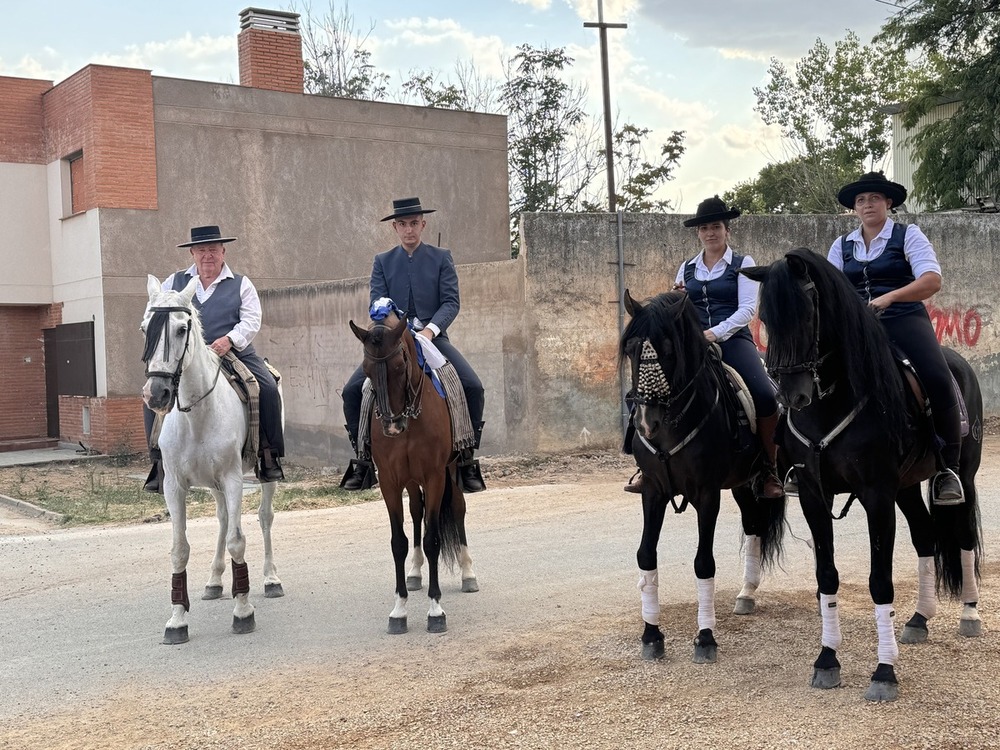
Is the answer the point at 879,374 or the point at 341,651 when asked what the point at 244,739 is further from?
the point at 879,374

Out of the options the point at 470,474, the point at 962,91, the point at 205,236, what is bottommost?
the point at 470,474

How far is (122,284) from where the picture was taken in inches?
809

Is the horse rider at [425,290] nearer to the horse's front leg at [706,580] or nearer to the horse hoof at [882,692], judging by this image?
the horse's front leg at [706,580]

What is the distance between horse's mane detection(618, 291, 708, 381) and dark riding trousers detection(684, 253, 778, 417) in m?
0.77

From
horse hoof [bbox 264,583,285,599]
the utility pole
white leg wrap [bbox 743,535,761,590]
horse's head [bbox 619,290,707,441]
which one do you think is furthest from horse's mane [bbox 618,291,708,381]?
the utility pole

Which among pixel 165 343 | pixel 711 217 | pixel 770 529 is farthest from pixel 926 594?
pixel 165 343

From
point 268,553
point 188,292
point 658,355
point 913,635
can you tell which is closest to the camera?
point 658,355

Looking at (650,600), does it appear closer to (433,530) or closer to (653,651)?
(653,651)

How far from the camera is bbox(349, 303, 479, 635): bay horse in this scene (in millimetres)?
6145

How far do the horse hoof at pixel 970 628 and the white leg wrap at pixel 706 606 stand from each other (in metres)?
1.53

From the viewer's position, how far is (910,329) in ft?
18.3

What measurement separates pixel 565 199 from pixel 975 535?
30.0m

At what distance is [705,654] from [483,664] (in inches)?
49.3

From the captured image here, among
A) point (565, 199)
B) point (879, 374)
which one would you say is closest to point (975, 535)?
point (879, 374)
